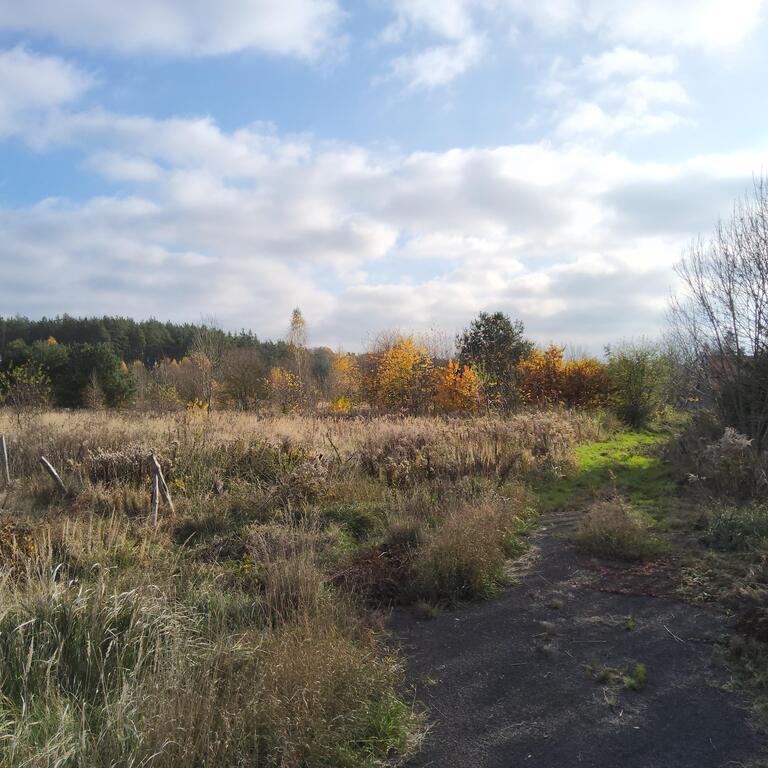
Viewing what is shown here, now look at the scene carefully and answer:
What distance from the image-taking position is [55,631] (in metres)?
4.09

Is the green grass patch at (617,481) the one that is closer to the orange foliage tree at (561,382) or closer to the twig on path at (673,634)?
the twig on path at (673,634)

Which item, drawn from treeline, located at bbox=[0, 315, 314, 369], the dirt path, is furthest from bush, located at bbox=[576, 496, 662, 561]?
treeline, located at bbox=[0, 315, 314, 369]

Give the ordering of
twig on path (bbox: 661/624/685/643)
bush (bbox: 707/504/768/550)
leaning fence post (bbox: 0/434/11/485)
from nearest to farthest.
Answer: twig on path (bbox: 661/624/685/643), bush (bbox: 707/504/768/550), leaning fence post (bbox: 0/434/11/485)

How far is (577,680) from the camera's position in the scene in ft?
14.2

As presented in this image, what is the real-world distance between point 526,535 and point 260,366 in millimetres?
24802

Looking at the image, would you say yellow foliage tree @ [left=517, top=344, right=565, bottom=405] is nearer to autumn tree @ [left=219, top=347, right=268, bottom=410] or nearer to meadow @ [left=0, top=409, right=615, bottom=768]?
meadow @ [left=0, top=409, right=615, bottom=768]

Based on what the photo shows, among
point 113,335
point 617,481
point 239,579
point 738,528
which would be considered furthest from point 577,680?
point 113,335

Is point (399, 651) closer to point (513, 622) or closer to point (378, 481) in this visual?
point (513, 622)

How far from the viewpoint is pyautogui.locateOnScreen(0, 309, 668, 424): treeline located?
2269 cm

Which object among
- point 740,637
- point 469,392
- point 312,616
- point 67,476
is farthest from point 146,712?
point 469,392

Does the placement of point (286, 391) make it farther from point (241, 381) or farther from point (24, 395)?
point (24, 395)

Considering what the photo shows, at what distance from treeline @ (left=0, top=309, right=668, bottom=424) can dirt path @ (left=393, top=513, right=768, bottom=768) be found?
14522mm

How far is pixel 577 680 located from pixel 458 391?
689 inches

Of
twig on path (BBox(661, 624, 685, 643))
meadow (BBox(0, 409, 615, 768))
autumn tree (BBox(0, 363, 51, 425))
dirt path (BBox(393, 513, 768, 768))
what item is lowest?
dirt path (BBox(393, 513, 768, 768))
